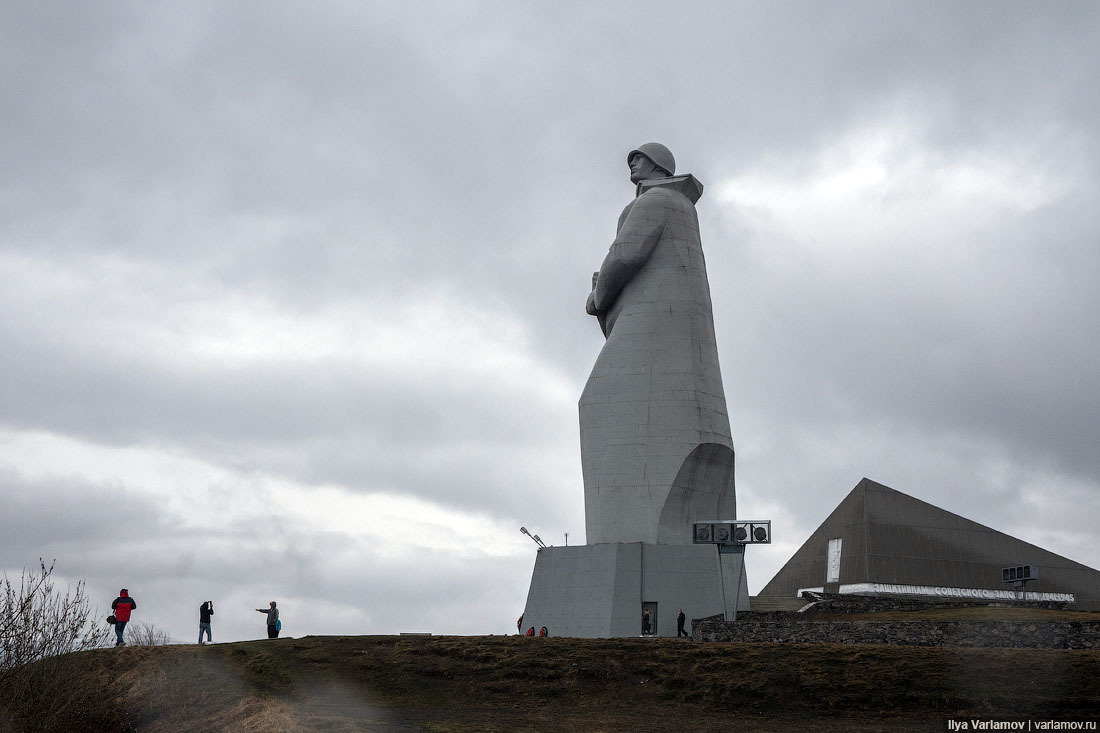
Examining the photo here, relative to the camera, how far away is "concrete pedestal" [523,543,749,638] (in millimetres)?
21484

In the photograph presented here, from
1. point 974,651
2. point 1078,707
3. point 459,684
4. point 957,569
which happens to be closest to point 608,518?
point 459,684

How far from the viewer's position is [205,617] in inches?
818

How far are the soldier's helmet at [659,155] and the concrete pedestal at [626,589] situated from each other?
9.59 m

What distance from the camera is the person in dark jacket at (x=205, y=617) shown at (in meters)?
20.6

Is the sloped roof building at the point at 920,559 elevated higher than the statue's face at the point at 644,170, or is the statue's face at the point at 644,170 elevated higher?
the statue's face at the point at 644,170

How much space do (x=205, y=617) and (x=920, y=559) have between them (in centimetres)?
2290

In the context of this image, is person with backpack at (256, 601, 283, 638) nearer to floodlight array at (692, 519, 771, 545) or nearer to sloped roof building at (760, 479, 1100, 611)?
floodlight array at (692, 519, 771, 545)

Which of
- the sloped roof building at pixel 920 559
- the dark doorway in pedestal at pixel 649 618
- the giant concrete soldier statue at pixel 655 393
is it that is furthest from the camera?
the sloped roof building at pixel 920 559

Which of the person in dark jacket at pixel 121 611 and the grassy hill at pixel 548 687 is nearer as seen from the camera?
the grassy hill at pixel 548 687

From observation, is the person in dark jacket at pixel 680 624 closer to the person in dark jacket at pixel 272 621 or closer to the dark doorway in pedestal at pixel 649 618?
the dark doorway in pedestal at pixel 649 618

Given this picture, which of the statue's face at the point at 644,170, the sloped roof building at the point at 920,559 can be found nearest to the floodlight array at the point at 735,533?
the statue's face at the point at 644,170

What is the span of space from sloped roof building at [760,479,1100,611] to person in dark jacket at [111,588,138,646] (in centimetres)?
2193

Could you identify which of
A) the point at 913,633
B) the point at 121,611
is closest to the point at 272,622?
the point at 121,611

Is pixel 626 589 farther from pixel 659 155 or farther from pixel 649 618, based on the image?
pixel 659 155
